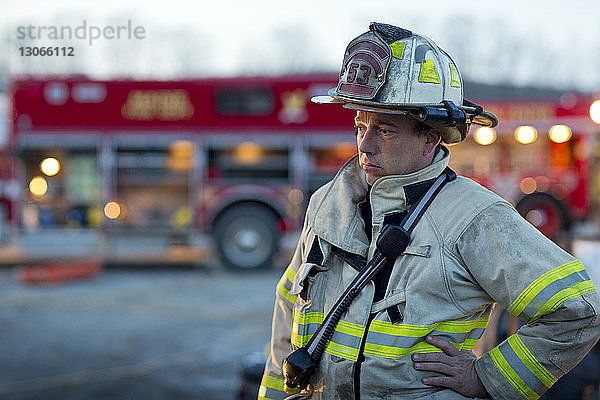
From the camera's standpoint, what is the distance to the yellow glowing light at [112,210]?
9219 mm

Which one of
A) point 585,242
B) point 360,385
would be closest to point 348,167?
point 360,385

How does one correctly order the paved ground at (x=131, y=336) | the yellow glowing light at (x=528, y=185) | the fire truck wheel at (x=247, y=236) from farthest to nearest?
the fire truck wheel at (x=247, y=236) < the yellow glowing light at (x=528, y=185) < the paved ground at (x=131, y=336)

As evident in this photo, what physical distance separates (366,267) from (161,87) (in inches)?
318

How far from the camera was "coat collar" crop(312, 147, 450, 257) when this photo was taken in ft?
5.72

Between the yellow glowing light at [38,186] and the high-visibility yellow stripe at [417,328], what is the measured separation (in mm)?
8624

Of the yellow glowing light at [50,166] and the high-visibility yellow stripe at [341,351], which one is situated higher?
the yellow glowing light at [50,166]

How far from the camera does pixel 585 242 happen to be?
3318 millimetres

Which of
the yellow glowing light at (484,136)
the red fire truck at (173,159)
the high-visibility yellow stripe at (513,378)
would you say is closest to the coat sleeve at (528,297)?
the high-visibility yellow stripe at (513,378)

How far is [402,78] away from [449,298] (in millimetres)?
580

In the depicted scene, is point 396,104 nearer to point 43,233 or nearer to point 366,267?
point 366,267

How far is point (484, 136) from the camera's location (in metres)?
8.75

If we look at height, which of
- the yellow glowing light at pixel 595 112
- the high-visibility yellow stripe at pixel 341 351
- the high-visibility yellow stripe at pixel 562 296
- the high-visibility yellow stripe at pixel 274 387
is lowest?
the high-visibility yellow stripe at pixel 274 387

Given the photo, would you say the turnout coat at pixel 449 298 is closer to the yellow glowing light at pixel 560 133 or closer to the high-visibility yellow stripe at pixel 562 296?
the high-visibility yellow stripe at pixel 562 296

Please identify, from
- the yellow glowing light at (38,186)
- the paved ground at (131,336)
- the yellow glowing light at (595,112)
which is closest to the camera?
the paved ground at (131,336)
